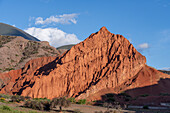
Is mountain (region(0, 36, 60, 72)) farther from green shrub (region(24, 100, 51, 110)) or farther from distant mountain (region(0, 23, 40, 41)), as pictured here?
distant mountain (region(0, 23, 40, 41))

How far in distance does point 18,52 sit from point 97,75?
43764 mm

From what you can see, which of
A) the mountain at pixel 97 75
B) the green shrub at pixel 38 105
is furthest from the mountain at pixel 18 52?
the green shrub at pixel 38 105

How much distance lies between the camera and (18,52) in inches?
3248

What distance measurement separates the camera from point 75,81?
48.5 metres

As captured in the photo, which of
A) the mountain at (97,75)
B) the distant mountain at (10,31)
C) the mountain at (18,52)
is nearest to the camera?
the mountain at (97,75)

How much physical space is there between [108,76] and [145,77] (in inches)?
336

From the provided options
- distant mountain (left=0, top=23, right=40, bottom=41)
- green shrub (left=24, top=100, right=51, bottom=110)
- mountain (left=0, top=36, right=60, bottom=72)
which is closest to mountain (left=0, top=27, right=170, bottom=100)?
green shrub (left=24, top=100, right=51, bottom=110)

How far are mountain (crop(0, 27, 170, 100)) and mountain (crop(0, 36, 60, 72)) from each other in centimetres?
2087

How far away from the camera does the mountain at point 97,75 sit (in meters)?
46.5

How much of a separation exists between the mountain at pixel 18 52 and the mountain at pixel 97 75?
20.9 m

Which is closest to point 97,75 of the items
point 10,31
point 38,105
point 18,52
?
point 38,105

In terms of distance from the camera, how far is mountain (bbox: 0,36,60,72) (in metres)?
74.9

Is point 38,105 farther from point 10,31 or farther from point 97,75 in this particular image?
point 10,31

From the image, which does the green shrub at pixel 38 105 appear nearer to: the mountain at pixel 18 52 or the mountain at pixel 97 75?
the mountain at pixel 97 75
